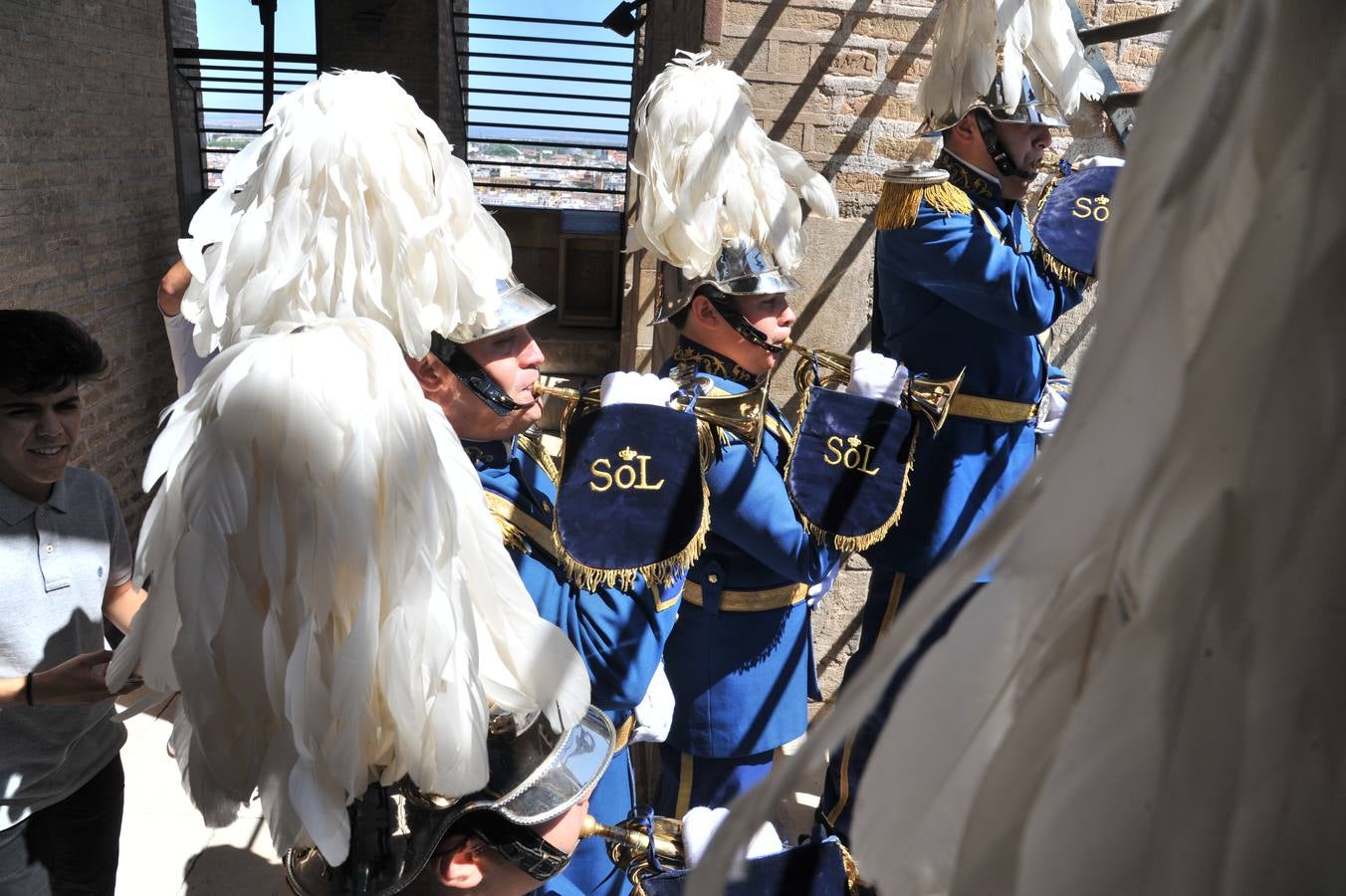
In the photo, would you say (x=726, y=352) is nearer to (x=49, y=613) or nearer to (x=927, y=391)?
(x=927, y=391)

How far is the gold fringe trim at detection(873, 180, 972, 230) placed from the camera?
9.62 feet

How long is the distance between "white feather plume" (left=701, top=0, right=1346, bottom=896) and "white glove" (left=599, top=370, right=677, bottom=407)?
1749 mm

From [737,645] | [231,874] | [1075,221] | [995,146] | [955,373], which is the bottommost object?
[231,874]

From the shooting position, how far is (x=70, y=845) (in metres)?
2.25

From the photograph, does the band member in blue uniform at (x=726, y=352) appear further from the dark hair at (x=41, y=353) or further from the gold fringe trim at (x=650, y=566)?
the dark hair at (x=41, y=353)

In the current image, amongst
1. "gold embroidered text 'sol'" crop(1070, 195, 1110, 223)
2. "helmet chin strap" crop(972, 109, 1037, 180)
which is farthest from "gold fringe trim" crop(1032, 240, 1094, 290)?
"helmet chin strap" crop(972, 109, 1037, 180)

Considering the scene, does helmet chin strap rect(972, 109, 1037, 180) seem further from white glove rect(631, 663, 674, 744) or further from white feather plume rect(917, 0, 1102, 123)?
white glove rect(631, 663, 674, 744)

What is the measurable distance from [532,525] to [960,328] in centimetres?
155

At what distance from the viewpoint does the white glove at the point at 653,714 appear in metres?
2.32

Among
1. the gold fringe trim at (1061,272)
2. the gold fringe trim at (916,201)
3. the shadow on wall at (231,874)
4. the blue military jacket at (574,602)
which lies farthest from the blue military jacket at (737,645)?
the shadow on wall at (231,874)

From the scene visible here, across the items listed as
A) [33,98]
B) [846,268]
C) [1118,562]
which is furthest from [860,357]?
[33,98]

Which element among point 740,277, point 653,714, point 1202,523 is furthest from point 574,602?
point 1202,523

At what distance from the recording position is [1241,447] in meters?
0.56

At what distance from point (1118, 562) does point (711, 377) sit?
2037mm
